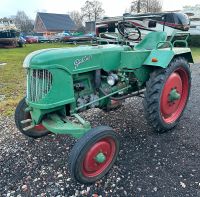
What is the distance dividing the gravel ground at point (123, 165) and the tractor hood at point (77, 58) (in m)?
1.16

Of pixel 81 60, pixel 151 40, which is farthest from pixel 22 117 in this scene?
pixel 151 40

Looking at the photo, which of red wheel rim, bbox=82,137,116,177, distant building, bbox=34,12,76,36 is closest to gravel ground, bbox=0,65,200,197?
red wheel rim, bbox=82,137,116,177

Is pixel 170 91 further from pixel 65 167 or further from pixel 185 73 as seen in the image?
pixel 65 167

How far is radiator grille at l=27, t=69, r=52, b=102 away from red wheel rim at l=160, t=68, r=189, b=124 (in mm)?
1707

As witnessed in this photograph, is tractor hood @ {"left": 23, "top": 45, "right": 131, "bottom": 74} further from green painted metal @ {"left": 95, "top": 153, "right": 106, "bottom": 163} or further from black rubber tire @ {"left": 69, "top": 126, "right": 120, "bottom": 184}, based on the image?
green painted metal @ {"left": 95, "top": 153, "right": 106, "bottom": 163}

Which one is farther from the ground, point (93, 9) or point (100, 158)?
point (93, 9)

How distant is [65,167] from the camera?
308 centimetres

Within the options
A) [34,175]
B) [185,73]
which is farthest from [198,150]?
[34,175]

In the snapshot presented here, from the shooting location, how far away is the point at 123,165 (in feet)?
10.1

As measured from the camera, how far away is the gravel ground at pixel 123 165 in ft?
8.81

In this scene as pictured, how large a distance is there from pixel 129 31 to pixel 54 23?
54155 millimetres

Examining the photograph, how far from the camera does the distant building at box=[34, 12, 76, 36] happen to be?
53438 millimetres

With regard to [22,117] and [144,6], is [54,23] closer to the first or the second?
[144,6]

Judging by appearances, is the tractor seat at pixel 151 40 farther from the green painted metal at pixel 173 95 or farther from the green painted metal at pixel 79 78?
the green painted metal at pixel 173 95
